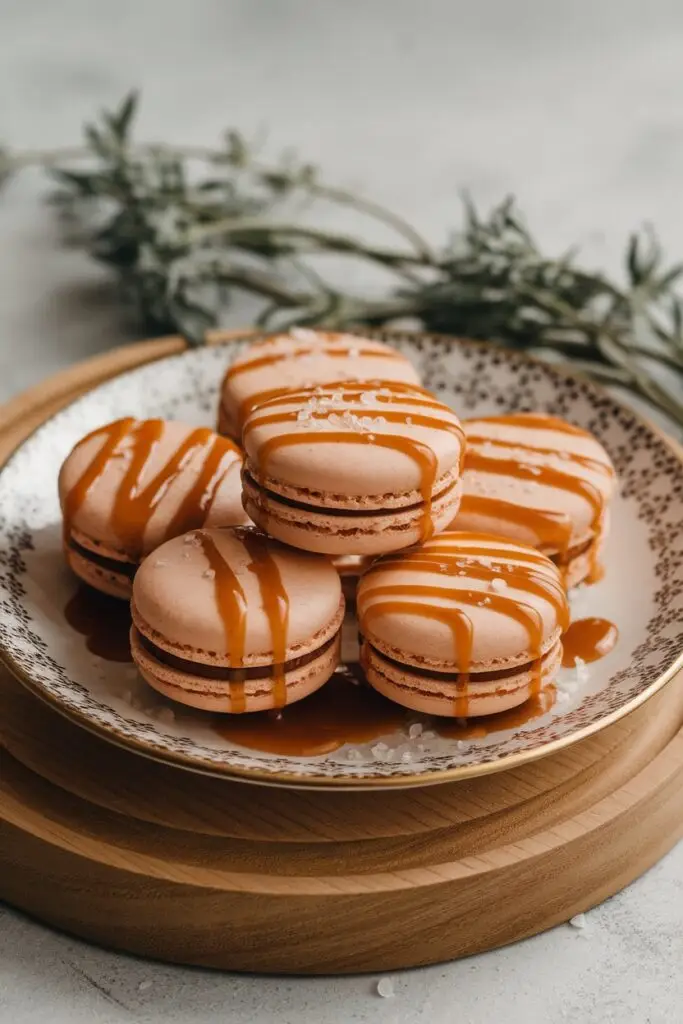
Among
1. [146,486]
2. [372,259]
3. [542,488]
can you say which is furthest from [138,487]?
[372,259]

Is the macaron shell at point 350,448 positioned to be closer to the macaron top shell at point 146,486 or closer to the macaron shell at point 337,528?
the macaron shell at point 337,528

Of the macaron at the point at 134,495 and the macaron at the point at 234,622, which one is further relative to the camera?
the macaron at the point at 134,495

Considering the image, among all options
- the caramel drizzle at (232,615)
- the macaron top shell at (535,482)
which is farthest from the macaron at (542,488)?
the caramel drizzle at (232,615)

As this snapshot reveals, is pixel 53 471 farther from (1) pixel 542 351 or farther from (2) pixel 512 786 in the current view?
(1) pixel 542 351

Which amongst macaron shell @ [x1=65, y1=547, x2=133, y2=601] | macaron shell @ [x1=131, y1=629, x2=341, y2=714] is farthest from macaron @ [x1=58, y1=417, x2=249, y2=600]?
macaron shell @ [x1=131, y1=629, x2=341, y2=714]

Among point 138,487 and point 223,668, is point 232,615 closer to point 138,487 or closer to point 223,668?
point 223,668

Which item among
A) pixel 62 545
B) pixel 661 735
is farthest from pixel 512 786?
pixel 62 545

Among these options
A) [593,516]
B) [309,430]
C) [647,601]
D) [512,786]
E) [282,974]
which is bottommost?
[282,974]
